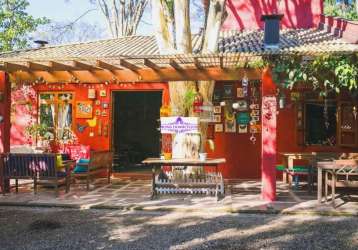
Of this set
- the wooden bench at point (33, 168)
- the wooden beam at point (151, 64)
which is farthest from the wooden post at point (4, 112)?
the wooden beam at point (151, 64)

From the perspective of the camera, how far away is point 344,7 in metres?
21.4

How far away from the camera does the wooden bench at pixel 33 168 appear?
307 inches

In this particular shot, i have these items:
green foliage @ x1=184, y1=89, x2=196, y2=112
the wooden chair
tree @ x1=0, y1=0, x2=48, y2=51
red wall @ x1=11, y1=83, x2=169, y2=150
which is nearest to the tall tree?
tree @ x1=0, y1=0, x2=48, y2=51

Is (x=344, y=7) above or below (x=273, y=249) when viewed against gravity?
above

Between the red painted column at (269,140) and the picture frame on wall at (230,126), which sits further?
the picture frame on wall at (230,126)

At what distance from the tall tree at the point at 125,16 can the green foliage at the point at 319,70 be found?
35.7 feet

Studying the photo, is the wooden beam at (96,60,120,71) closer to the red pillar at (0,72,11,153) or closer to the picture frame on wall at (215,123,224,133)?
the red pillar at (0,72,11,153)

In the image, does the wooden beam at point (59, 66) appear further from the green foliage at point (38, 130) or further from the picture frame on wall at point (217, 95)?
the picture frame on wall at point (217, 95)

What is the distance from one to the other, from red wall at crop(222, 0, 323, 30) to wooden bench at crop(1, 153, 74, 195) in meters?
7.90

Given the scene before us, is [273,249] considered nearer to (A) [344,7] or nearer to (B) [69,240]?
(B) [69,240]

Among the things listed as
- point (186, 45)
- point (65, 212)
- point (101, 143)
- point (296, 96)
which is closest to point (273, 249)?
point (65, 212)

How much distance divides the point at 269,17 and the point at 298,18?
4608mm

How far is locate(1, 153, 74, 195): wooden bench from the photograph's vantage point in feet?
25.6

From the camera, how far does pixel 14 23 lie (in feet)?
57.2
